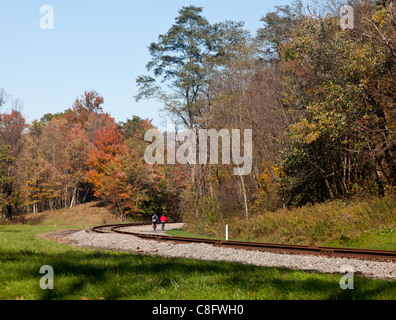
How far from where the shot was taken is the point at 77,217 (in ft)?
173

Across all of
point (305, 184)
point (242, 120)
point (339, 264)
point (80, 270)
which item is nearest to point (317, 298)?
point (80, 270)

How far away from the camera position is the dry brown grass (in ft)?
166

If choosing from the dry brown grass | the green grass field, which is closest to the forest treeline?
the dry brown grass

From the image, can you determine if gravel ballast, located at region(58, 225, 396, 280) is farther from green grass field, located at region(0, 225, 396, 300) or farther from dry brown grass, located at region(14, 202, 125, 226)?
dry brown grass, located at region(14, 202, 125, 226)

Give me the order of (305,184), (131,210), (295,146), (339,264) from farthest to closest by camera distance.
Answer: (131,210), (305,184), (295,146), (339,264)

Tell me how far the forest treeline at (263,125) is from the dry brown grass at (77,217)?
207cm

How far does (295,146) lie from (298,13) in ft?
32.6

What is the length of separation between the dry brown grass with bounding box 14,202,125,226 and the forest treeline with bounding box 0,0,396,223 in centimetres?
207

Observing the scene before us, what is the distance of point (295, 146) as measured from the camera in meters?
24.0

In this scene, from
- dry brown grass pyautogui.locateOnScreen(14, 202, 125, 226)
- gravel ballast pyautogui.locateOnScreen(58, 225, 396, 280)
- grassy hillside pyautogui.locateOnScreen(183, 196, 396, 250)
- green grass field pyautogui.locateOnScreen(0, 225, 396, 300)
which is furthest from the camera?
dry brown grass pyautogui.locateOnScreen(14, 202, 125, 226)

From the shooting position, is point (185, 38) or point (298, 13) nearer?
point (298, 13)

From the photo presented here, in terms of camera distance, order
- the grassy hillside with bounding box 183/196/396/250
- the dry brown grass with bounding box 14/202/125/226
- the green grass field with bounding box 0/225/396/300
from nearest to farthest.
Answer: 1. the green grass field with bounding box 0/225/396/300
2. the grassy hillside with bounding box 183/196/396/250
3. the dry brown grass with bounding box 14/202/125/226

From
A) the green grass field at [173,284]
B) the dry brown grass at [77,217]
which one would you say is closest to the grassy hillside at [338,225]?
the green grass field at [173,284]
